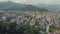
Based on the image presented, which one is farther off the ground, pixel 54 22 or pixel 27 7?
pixel 27 7

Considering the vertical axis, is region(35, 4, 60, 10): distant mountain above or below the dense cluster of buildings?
above

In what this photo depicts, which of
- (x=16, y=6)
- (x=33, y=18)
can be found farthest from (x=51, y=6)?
(x=16, y=6)

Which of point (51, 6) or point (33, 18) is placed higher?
point (51, 6)

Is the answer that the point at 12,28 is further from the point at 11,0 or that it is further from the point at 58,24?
the point at 58,24

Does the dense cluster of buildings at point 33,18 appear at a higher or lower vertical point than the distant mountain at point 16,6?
lower

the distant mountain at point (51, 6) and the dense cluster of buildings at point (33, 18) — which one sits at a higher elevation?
the distant mountain at point (51, 6)

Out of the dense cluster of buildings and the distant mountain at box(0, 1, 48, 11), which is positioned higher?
the distant mountain at box(0, 1, 48, 11)

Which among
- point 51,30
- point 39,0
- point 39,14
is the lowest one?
point 51,30

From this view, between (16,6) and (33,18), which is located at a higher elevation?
(16,6)

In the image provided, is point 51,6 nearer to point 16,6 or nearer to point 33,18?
point 33,18

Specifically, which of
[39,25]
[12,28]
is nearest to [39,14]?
[39,25]
